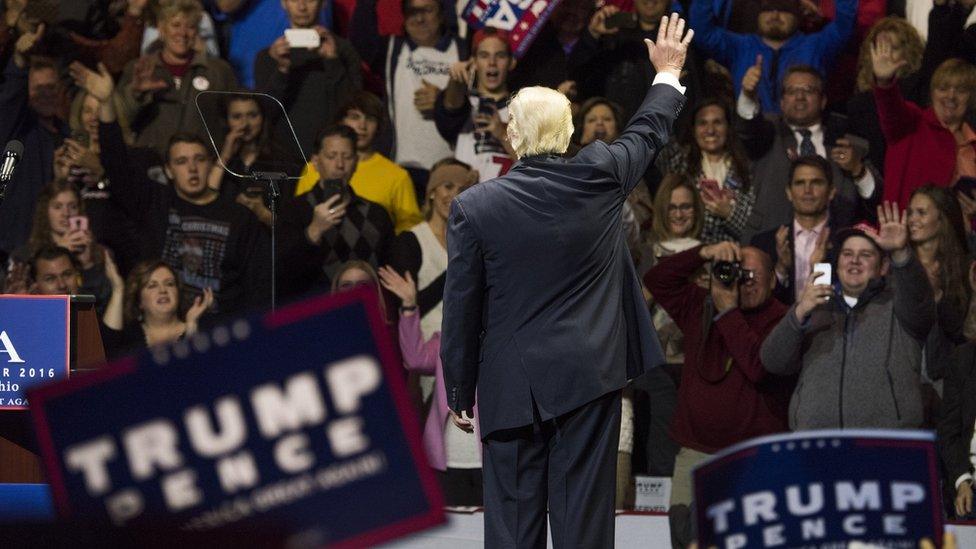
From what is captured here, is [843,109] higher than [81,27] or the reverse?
the reverse

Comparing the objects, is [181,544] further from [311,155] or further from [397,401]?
[311,155]

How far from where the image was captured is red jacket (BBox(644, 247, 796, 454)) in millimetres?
5973

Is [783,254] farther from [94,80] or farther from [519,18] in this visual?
[94,80]

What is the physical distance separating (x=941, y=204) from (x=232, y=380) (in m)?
5.40

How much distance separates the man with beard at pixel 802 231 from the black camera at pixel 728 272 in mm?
417

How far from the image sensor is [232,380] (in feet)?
5.44

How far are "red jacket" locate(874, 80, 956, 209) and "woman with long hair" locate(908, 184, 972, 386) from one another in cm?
28

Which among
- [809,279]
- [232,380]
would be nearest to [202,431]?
[232,380]

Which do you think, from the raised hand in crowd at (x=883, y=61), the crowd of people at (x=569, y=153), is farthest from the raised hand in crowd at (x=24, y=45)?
the raised hand in crowd at (x=883, y=61)

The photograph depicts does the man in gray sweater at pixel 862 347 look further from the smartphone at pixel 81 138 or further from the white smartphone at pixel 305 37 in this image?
the smartphone at pixel 81 138

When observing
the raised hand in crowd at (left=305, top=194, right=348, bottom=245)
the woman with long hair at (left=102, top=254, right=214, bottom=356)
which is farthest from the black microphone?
the raised hand in crowd at (left=305, top=194, right=348, bottom=245)

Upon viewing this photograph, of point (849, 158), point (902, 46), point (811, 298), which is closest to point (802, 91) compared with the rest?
point (849, 158)

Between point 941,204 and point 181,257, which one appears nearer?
point 941,204

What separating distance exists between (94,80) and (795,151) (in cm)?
359
